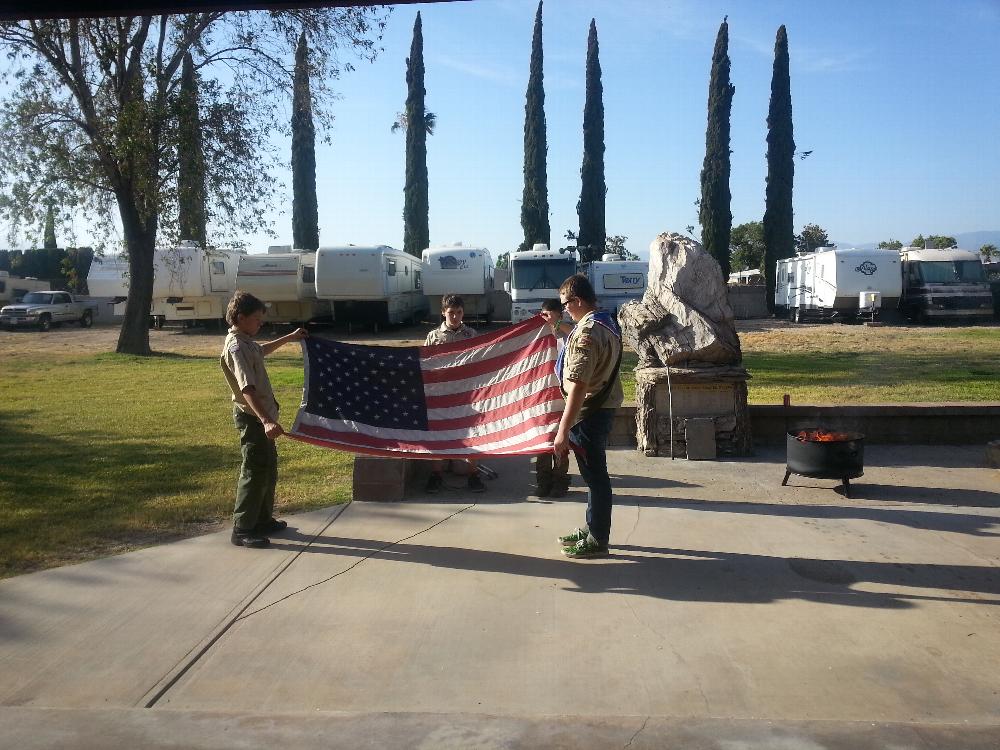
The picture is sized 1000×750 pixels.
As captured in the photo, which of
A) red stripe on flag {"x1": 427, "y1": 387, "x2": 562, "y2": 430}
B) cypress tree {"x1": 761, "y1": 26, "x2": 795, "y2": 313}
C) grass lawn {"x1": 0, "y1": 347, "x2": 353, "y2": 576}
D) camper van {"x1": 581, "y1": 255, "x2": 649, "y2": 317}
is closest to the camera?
grass lawn {"x1": 0, "y1": 347, "x2": 353, "y2": 576}

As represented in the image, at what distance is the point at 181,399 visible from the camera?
549 inches

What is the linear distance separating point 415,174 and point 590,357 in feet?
142

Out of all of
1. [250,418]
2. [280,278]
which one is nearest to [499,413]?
[250,418]

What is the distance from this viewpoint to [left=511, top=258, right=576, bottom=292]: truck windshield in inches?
1049

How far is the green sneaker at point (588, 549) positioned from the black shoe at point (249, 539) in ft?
6.83

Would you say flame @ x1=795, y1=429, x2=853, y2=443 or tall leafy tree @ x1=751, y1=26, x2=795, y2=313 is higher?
tall leafy tree @ x1=751, y1=26, x2=795, y2=313

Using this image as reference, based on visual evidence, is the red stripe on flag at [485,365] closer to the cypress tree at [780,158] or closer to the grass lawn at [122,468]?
the grass lawn at [122,468]

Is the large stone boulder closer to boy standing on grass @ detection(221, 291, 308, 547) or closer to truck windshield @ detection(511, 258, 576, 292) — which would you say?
boy standing on grass @ detection(221, 291, 308, 547)

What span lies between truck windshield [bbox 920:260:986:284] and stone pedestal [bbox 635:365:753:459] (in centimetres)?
2652

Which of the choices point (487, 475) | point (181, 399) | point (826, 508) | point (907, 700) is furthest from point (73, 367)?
point (907, 700)

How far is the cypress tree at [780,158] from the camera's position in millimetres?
43094

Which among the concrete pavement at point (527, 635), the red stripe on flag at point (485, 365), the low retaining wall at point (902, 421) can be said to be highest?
the red stripe on flag at point (485, 365)

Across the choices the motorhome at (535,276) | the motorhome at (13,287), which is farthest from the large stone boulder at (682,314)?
the motorhome at (13,287)

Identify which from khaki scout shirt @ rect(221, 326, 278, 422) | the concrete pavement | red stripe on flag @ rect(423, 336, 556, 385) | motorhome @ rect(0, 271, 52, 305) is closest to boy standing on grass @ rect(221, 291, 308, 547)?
khaki scout shirt @ rect(221, 326, 278, 422)
